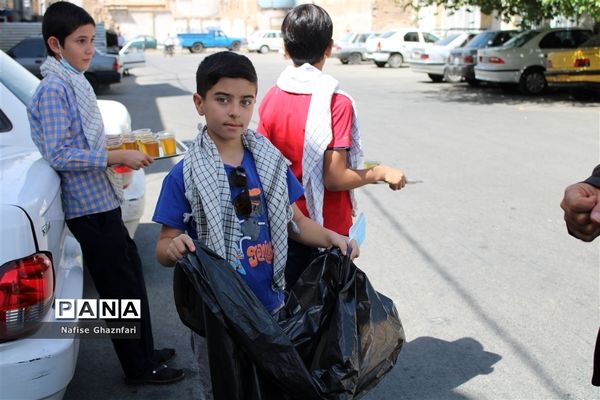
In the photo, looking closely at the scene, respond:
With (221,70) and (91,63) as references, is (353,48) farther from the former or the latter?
(221,70)

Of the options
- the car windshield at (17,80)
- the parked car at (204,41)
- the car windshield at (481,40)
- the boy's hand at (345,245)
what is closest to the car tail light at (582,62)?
the car windshield at (481,40)

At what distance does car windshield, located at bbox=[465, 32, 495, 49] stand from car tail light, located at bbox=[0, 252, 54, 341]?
1904cm

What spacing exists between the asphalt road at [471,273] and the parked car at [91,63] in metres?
7.54

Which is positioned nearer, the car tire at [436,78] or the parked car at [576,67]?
the parked car at [576,67]

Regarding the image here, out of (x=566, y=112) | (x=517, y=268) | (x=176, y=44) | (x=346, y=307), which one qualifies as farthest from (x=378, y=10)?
(x=346, y=307)

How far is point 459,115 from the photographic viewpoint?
14594mm

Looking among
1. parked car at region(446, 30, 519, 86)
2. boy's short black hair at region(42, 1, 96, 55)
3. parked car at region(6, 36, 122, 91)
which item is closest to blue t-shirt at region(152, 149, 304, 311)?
boy's short black hair at region(42, 1, 96, 55)

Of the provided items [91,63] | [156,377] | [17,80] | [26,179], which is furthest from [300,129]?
[91,63]

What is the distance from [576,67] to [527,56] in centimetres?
215

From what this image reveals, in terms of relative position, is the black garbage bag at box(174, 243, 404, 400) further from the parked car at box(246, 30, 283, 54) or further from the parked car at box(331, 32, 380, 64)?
the parked car at box(246, 30, 283, 54)

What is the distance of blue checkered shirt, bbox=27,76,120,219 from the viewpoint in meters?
3.09

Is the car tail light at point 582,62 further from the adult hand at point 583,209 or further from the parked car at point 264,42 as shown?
the parked car at point 264,42

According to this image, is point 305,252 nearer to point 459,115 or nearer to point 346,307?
point 346,307

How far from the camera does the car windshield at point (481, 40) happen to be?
66.1 feet
